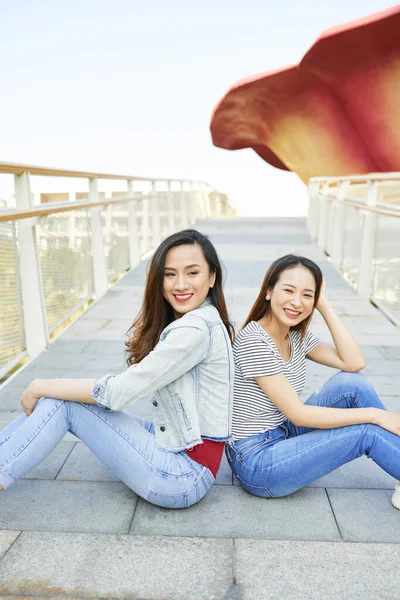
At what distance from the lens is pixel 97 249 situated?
6.51 m

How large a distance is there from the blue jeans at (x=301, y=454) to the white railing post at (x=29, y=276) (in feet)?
7.80

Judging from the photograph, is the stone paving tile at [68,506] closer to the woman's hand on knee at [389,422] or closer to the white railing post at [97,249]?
the woman's hand on knee at [389,422]

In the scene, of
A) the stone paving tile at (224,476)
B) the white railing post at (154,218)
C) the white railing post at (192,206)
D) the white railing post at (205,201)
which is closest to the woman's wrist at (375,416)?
the stone paving tile at (224,476)

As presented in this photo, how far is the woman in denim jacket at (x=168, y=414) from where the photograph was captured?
6.82 ft

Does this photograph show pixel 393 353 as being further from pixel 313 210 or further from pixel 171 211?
pixel 171 211

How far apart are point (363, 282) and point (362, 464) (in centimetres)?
416

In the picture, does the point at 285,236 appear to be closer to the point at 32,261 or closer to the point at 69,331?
the point at 69,331

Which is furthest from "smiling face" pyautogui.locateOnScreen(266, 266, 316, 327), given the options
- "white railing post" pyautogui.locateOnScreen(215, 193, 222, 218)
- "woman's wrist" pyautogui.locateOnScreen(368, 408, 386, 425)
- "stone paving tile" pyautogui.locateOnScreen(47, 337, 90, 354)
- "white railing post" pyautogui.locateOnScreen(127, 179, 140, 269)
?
"white railing post" pyautogui.locateOnScreen(215, 193, 222, 218)

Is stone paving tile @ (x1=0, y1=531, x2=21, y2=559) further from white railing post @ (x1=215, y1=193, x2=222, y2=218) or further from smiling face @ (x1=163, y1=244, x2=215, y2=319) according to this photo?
white railing post @ (x1=215, y1=193, x2=222, y2=218)

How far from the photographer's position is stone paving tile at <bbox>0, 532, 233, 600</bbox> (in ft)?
5.82

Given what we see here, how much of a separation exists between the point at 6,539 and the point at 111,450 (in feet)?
1.49

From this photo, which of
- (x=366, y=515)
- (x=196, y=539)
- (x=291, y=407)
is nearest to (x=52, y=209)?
(x=291, y=407)

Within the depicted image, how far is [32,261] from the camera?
426 cm

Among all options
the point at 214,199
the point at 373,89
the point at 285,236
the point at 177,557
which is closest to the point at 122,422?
the point at 177,557
